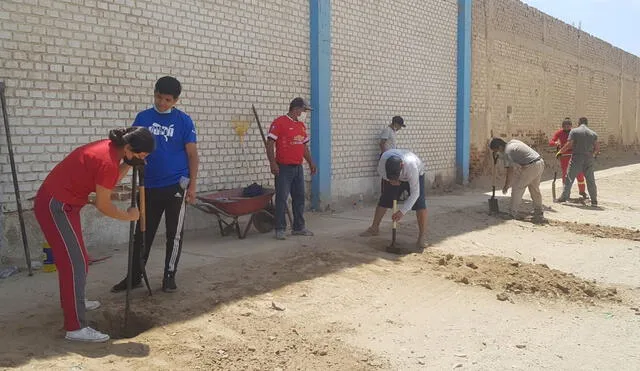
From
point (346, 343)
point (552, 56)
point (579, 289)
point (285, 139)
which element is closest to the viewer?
point (346, 343)

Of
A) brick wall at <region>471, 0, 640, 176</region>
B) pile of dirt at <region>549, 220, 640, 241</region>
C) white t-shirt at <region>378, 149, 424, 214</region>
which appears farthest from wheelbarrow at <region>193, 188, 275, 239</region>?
brick wall at <region>471, 0, 640, 176</region>

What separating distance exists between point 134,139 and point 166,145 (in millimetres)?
1034

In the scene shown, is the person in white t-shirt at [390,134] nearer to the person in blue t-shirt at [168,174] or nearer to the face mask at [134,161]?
the person in blue t-shirt at [168,174]

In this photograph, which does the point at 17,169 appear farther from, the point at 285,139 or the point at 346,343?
the point at 346,343

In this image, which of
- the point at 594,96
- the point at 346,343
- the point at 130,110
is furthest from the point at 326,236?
the point at 594,96

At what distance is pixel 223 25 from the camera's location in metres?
7.79

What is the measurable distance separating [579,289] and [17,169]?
5.55 metres

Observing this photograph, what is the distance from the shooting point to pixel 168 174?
15.4ft

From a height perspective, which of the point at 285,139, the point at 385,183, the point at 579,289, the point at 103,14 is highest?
the point at 103,14

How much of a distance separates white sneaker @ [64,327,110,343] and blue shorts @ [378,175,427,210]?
3979 millimetres

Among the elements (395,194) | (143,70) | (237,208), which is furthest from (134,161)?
(395,194)

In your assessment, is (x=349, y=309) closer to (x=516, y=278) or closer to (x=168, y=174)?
(x=168, y=174)

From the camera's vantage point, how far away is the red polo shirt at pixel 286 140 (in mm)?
7086

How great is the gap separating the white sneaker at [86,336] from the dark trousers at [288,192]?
11.4 feet
